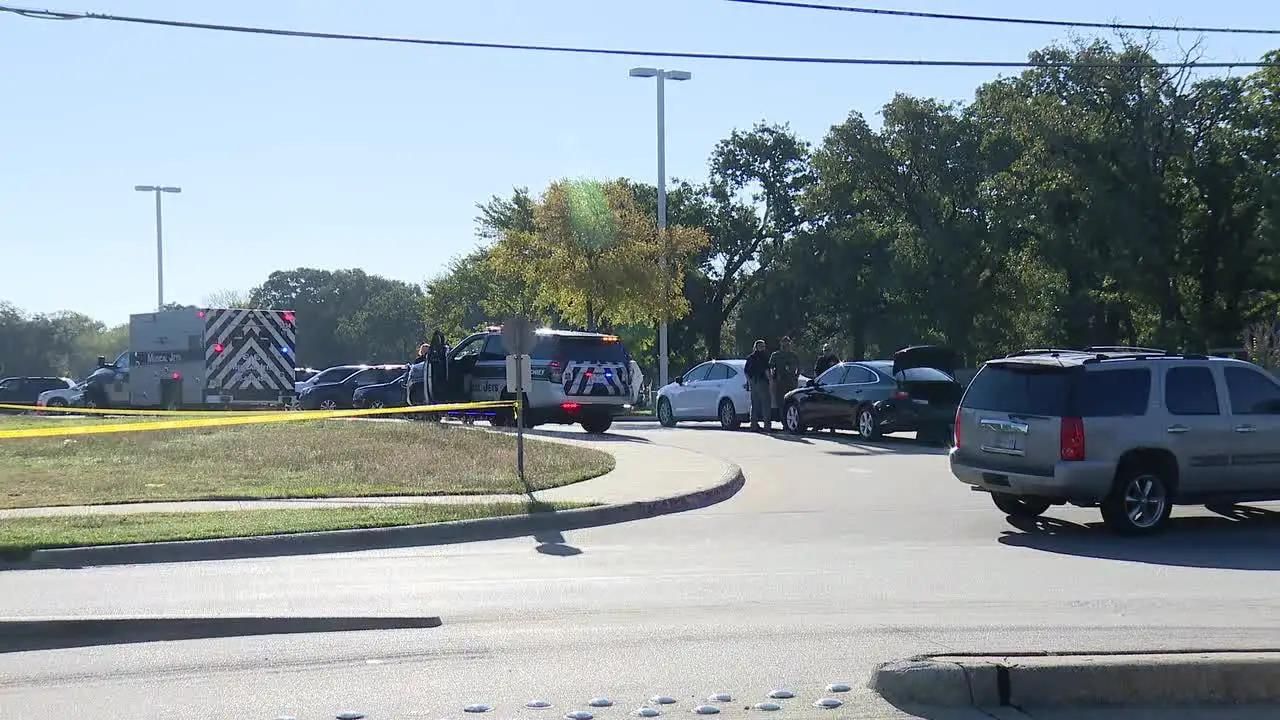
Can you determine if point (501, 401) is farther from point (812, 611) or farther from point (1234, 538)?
point (812, 611)

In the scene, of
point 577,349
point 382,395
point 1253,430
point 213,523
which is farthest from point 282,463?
point 382,395

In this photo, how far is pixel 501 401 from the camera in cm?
2823

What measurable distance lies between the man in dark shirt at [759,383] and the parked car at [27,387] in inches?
1314

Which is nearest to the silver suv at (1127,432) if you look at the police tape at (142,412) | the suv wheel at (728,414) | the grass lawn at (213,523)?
the grass lawn at (213,523)

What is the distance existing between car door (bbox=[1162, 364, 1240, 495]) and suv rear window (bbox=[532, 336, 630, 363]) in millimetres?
15023

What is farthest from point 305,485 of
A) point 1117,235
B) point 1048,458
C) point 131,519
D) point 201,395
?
point 1117,235

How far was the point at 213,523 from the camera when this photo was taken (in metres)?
13.2

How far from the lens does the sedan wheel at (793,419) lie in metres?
27.7

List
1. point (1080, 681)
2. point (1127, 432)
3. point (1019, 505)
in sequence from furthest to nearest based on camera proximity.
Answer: point (1019, 505) < point (1127, 432) < point (1080, 681)

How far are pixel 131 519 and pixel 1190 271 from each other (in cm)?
3761

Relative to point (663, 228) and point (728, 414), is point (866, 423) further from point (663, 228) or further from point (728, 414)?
point (663, 228)

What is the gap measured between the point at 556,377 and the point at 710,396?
4.92 m

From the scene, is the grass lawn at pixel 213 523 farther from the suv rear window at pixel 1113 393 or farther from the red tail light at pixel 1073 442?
the suv rear window at pixel 1113 393

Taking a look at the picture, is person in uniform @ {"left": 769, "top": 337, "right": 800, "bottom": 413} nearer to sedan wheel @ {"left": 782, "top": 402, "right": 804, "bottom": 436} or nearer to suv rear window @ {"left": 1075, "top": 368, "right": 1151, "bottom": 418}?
sedan wheel @ {"left": 782, "top": 402, "right": 804, "bottom": 436}
